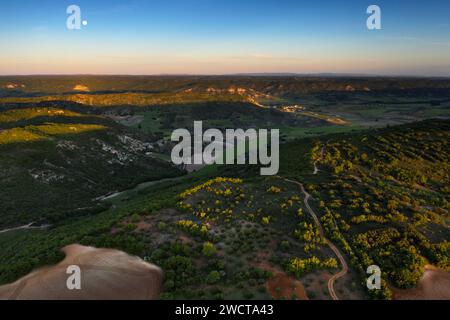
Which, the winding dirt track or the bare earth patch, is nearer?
the bare earth patch

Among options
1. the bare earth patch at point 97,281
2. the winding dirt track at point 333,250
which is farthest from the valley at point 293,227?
the bare earth patch at point 97,281

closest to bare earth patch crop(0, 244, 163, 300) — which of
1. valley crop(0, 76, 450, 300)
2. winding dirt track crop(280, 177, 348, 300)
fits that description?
valley crop(0, 76, 450, 300)

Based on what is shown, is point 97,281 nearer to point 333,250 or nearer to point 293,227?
point 293,227

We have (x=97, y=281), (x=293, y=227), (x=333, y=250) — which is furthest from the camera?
(x=293, y=227)

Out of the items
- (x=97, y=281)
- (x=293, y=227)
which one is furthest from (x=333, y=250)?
(x=97, y=281)

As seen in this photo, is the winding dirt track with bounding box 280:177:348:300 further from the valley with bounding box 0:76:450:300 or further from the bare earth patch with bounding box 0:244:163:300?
the bare earth patch with bounding box 0:244:163:300

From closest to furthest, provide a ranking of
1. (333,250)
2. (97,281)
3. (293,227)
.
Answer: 1. (97,281)
2. (333,250)
3. (293,227)
